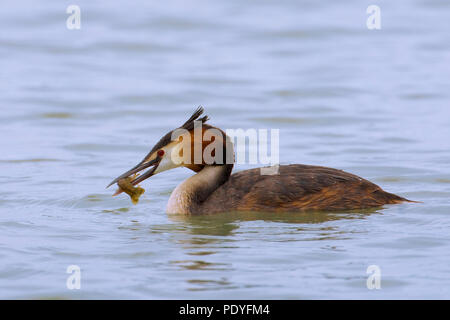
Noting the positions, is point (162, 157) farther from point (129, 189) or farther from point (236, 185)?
point (236, 185)

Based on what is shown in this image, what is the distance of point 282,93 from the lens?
16.7 metres

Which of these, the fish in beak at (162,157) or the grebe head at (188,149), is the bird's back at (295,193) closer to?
the grebe head at (188,149)

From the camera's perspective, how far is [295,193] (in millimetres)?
9695

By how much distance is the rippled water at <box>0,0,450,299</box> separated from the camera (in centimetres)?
777

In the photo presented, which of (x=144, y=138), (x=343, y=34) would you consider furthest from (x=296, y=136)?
(x=343, y=34)

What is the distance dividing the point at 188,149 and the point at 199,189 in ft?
1.34

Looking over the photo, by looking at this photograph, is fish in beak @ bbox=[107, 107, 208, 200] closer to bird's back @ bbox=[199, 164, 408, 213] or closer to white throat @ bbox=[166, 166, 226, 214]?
white throat @ bbox=[166, 166, 226, 214]

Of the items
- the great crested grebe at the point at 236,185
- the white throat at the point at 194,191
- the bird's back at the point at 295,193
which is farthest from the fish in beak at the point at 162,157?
the bird's back at the point at 295,193

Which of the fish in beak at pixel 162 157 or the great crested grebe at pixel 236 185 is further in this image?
the fish in beak at pixel 162 157

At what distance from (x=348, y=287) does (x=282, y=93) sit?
9.56 meters

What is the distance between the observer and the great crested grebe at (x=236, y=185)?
971 cm

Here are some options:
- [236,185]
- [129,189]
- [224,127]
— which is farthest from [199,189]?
[224,127]

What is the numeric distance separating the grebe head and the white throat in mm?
99

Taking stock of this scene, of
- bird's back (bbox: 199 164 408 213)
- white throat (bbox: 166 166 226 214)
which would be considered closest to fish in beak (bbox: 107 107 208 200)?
white throat (bbox: 166 166 226 214)
